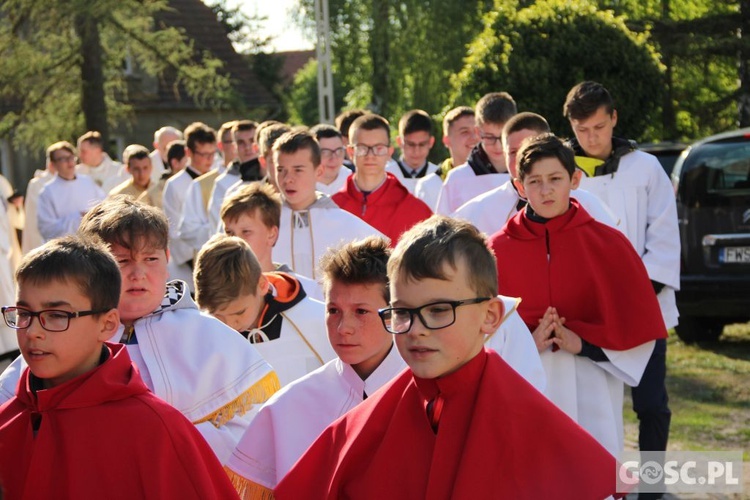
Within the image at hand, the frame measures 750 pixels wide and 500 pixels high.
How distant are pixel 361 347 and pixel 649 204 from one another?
12.4 ft

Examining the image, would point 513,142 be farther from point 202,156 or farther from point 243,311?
point 202,156

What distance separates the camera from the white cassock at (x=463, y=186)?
28.1 feet

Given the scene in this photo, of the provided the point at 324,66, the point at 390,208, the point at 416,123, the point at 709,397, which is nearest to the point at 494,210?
the point at 390,208

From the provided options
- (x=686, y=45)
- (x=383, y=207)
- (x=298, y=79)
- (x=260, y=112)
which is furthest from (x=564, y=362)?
(x=298, y=79)

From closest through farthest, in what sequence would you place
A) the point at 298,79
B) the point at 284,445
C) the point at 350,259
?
1. the point at 284,445
2. the point at 350,259
3. the point at 298,79

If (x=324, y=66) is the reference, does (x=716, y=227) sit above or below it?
below

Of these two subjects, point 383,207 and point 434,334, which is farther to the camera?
point 383,207

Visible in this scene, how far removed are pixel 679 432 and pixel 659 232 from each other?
176cm

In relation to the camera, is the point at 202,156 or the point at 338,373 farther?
the point at 202,156

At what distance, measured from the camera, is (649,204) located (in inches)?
296

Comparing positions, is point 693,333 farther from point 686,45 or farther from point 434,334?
point 686,45

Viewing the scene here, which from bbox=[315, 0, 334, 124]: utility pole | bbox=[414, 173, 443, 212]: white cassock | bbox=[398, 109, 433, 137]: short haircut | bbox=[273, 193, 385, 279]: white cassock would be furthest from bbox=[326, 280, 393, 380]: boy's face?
bbox=[315, 0, 334, 124]: utility pole

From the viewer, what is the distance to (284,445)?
13.0 ft

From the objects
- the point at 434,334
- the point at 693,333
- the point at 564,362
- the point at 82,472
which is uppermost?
the point at 434,334
